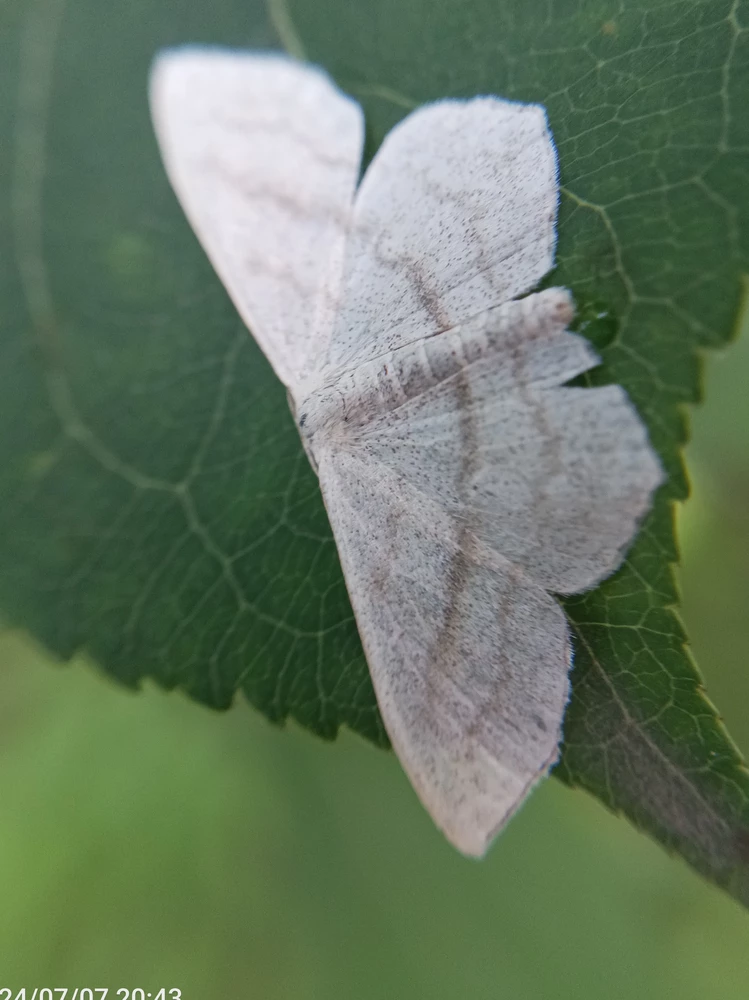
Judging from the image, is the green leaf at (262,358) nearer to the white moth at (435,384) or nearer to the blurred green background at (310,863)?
the white moth at (435,384)

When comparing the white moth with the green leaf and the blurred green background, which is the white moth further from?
the blurred green background

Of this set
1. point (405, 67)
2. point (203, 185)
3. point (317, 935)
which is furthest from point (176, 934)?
point (405, 67)

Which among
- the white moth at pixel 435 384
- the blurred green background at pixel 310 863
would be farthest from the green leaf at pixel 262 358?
the blurred green background at pixel 310 863

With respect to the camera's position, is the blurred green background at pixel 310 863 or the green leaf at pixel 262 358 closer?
the green leaf at pixel 262 358
